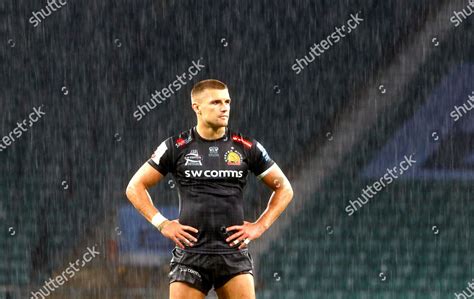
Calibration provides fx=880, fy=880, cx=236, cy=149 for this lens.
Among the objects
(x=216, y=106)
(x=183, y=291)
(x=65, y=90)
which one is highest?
(x=65, y=90)

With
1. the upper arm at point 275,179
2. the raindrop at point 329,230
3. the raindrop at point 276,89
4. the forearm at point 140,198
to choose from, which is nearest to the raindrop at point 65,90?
the raindrop at point 276,89

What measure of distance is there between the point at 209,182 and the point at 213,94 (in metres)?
0.47

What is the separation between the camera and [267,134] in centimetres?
1330

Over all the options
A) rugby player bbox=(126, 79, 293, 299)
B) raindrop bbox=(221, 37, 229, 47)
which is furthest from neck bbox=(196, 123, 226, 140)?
raindrop bbox=(221, 37, 229, 47)

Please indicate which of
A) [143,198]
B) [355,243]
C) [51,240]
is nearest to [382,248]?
[355,243]

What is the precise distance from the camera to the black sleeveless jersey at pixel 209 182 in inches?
185

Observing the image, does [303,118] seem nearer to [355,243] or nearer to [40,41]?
[355,243]

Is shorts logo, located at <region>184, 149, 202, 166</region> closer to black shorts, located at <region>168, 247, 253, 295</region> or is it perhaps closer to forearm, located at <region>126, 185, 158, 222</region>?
forearm, located at <region>126, 185, 158, 222</region>

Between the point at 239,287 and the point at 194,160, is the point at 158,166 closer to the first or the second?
the point at 194,160

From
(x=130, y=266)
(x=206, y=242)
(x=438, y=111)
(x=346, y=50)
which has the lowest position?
(x=206, y=242)

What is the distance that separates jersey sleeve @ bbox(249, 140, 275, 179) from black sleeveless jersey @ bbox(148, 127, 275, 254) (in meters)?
0.03

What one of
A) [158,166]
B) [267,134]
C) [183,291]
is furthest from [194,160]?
[267,134]

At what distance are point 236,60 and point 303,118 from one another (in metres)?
1.51

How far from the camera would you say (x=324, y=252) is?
12.6 m
